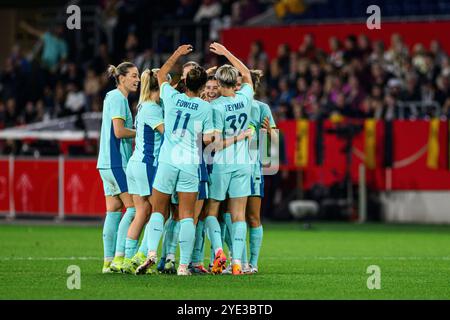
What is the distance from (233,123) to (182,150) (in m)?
0.76

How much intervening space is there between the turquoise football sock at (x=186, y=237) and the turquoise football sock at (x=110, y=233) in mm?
1002

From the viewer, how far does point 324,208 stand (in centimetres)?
2462

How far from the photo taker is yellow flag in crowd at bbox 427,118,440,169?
23797mm

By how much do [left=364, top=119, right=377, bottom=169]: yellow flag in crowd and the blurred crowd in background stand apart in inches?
17.1

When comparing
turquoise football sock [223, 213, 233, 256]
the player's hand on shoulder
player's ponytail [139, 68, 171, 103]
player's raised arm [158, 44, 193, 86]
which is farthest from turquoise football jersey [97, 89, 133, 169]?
the player's hand on shoulder

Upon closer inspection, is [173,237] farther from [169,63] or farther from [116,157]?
[169,63]

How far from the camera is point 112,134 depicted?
13266 millimetres

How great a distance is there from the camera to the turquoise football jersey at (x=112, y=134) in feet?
43.2

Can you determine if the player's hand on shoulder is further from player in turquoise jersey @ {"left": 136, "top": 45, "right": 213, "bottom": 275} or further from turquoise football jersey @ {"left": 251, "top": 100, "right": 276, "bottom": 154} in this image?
player in turquoise jersey @ {"left": 136, "top": 45, "right": 213, "bottom": 275}
